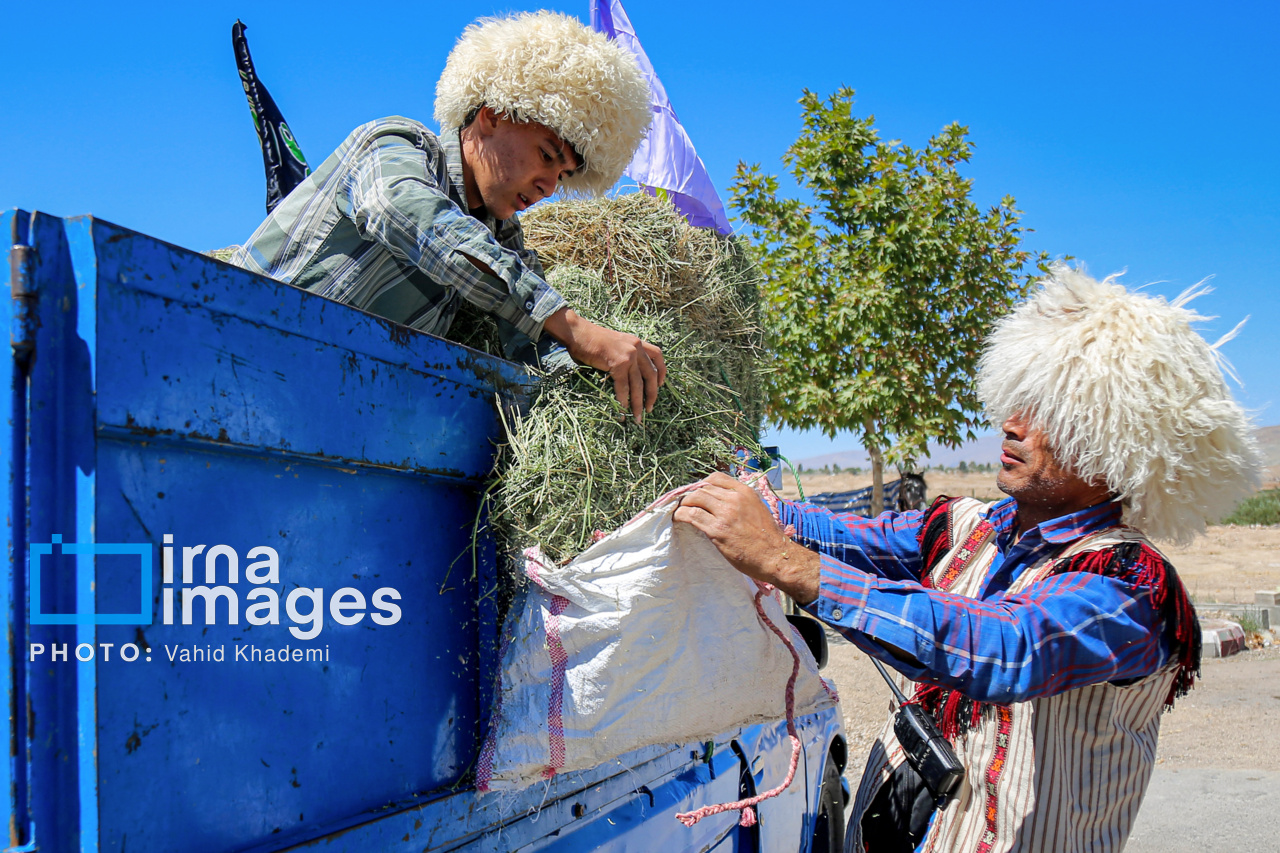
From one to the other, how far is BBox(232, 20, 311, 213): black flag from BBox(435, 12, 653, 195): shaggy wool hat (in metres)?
2.24

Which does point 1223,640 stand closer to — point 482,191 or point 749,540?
point 749,540

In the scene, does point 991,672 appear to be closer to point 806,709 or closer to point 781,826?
point 806,709

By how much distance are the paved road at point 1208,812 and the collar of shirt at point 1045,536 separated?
3.45 m

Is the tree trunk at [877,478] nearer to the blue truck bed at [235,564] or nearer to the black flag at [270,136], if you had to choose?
the black flag at [270,136]

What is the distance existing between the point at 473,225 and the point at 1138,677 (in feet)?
5.16

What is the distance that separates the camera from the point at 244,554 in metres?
1.22

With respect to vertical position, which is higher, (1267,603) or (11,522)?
(11,522)

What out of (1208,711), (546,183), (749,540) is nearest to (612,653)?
(749,540)

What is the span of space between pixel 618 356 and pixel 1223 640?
9830mm

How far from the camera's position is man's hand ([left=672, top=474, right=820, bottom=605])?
162cm

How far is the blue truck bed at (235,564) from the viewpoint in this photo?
1.01 m

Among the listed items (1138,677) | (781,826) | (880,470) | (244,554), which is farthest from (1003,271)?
(244,554)

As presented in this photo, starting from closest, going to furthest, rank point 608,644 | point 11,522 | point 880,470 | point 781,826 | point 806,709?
point 11,522
point 608,644
point 806,709
point 781,826
point 880,470

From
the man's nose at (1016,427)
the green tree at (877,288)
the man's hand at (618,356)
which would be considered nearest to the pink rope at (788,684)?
the man's hand at (618,356)
